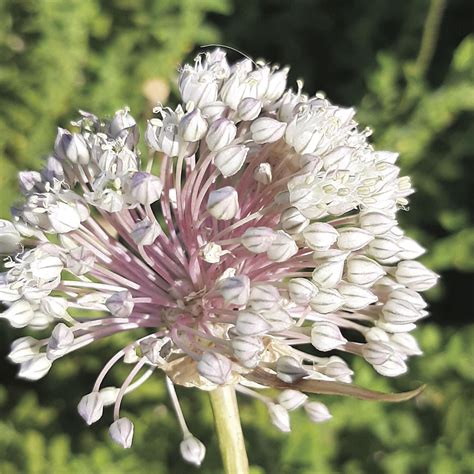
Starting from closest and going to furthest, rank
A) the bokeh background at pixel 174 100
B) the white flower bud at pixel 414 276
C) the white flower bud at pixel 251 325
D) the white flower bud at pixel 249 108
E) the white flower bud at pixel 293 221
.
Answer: the white flower bud at pixel 251 325
the white flower bud at pixel 293 221
the white flower bud at pixel 249 108
the white flower bud at pixel 414 276
the bokeh background at pixel 174 100

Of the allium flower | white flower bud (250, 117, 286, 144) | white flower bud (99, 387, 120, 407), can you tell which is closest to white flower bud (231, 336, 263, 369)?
the allium flower

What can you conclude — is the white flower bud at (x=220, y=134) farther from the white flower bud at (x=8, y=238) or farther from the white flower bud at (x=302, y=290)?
the white flower bud at (x=8, y=238)

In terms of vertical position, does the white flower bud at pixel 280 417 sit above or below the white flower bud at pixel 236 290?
below

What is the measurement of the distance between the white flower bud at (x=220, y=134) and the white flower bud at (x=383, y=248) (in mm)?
432

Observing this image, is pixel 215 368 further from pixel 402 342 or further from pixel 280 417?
pixel 402 342

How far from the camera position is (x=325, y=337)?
5.88 feet

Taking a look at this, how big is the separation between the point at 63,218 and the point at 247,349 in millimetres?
505

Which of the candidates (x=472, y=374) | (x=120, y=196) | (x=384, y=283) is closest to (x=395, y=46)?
(x=472, y=374)

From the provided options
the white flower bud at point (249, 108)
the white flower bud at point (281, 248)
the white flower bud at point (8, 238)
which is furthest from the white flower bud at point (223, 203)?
the white flower bud at point (8, 238)

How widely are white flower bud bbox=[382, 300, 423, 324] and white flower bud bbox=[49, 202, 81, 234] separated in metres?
0.77

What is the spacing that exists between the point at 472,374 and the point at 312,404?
1180 millimetres

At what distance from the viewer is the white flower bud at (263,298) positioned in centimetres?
166

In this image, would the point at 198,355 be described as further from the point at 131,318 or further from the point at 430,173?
the point at 430,173

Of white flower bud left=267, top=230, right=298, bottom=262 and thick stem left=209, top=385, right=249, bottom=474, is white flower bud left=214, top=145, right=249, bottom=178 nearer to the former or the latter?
white flower bud left=267, top=230, right=298, bottom=262
